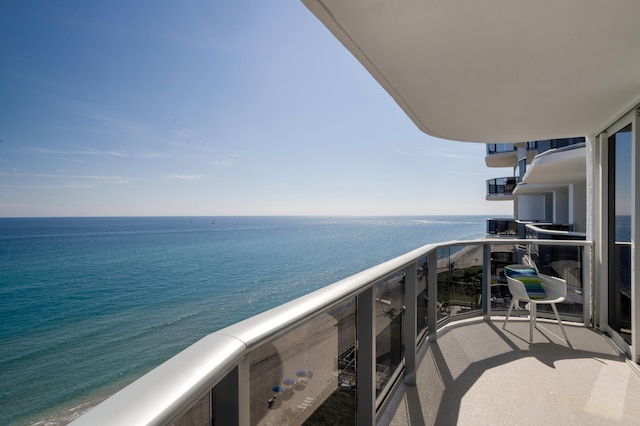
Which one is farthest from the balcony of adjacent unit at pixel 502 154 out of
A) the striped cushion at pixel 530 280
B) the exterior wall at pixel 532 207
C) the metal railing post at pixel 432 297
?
the metal railing post at pixel 432 297

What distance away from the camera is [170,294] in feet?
97.8

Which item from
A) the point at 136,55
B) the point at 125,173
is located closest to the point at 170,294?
the point at 136,55

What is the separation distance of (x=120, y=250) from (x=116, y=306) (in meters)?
35.7

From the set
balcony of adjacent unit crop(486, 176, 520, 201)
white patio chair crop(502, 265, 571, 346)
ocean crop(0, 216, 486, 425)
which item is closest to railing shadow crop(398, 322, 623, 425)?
white patio chair crop(502, 265, 571, 346)

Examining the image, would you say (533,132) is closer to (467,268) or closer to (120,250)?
(467,268)

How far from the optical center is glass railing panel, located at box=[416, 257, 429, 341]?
10.0 feet

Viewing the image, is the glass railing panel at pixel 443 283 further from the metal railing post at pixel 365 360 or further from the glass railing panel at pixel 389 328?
the metal railing post at pixel 365 360

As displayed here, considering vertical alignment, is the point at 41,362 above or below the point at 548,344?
below

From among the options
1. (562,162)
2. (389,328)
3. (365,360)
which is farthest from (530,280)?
(562,162)

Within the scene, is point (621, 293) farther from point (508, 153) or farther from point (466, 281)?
point (508, 153)

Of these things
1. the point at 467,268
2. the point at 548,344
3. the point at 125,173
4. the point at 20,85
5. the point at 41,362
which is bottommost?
the point at 41,362

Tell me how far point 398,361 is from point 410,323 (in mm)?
348

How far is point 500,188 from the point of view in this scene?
2448cm

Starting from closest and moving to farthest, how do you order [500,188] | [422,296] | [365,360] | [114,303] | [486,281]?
1. [365,360]
2. [422,296]
3. [486,281]
4. [500,188]
5. [114,303]
